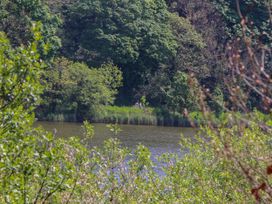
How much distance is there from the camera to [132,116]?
143 ft

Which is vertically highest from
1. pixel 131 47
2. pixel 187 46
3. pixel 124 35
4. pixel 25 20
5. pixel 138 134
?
pixel 25 20

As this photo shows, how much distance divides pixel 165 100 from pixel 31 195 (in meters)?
37.9

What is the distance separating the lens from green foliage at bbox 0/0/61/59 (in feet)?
127

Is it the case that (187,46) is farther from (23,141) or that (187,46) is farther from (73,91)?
(23,141)

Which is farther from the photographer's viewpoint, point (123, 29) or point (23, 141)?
point (123, 29)

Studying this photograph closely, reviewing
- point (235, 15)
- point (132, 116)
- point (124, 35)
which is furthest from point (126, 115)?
point (235, 15)

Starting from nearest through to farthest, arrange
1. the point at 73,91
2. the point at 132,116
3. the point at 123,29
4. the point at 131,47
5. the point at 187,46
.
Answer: the point at 73,91, the point at 132,116, the point at 131,47, the point at 123,29, the point at 187,46

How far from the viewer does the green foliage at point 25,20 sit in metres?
38.6

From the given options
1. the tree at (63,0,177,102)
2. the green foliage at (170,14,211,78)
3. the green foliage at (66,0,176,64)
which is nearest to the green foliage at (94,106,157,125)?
the tree at (63,0,177,102)

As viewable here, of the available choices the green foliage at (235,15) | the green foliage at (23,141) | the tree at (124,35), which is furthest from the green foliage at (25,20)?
the green foliage at (23,141)

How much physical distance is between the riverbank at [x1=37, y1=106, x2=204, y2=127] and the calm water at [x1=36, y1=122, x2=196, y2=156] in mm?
1449

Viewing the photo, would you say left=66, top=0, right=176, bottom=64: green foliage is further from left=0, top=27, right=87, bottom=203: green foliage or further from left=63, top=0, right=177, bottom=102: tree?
left=0, top=27, right=87, bottom=203: green foliage

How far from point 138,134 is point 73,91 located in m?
7.00

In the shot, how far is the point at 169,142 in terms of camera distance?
33156 mm
